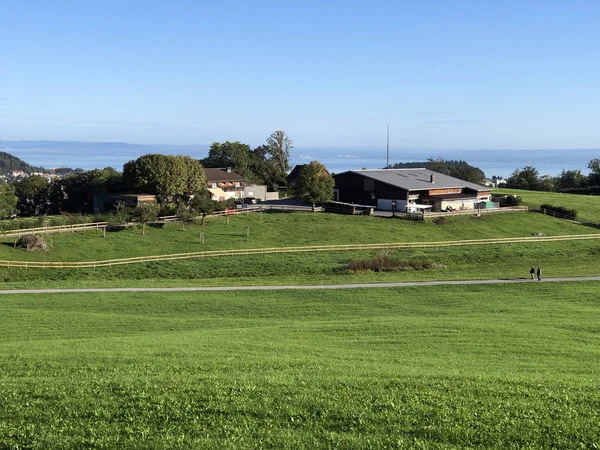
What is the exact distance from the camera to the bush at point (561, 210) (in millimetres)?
81062

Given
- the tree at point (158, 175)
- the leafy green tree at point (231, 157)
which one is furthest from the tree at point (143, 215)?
the leafy green tree at point (231, 157)

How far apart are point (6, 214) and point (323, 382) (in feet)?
248

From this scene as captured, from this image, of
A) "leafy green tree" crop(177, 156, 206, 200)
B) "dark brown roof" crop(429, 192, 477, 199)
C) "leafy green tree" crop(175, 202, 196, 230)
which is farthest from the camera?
"dark brown roof" crop(429, 192, 477, 199)

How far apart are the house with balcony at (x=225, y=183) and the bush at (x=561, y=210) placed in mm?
46527

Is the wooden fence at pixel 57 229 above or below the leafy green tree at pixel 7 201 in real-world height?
below

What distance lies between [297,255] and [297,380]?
39.6 m

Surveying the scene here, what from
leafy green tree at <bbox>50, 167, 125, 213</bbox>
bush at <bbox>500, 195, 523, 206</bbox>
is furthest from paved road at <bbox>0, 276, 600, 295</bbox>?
leafy green tree at <bbox>50, 167, 125, 213</bbox>

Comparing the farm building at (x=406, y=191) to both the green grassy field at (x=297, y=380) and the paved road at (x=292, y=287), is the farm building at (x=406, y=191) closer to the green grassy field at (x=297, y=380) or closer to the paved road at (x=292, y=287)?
the paved road at (x=292, y=287)

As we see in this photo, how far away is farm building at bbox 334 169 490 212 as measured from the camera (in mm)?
79688

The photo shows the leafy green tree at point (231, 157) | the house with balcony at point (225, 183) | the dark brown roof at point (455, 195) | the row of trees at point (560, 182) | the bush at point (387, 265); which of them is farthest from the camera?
the row of trees at point (560, 182)

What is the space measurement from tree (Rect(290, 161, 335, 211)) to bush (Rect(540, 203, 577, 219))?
31334mm

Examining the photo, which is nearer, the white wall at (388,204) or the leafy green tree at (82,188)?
the white wall at (388,204)

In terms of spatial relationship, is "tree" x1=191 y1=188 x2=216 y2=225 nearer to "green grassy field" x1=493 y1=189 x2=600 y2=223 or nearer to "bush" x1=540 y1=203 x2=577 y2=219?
"green grassy field" x1=493 y1=189 x2=600 y2=223

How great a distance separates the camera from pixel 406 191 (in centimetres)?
7850
